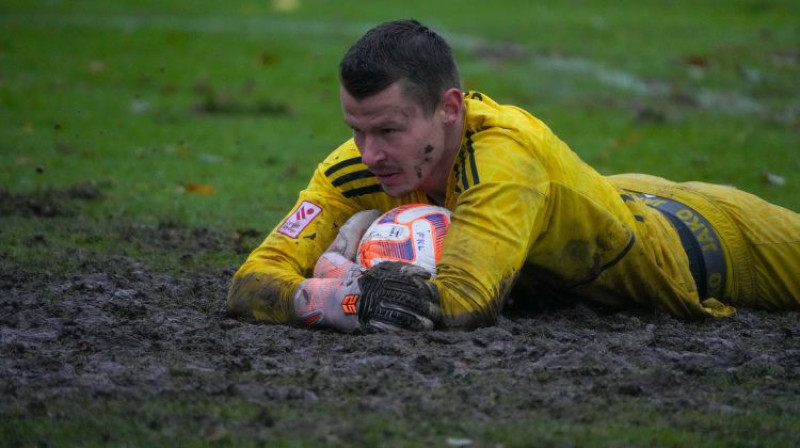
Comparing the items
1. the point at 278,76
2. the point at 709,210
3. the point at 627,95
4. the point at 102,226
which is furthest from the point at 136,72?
the point at 709,210

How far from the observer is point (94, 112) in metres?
13.8

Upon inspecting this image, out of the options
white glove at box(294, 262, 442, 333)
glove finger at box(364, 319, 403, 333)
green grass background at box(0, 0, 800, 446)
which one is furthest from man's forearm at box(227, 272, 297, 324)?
green grass background at box(0, 0, 800, 446)

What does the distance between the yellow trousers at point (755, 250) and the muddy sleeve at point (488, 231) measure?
4.67 ft

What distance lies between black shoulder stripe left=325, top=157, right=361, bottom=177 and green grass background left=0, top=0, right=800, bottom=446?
1.64m

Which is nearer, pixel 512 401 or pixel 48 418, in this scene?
pixel 48 418

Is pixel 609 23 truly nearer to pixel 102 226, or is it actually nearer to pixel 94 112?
pixel 94 112

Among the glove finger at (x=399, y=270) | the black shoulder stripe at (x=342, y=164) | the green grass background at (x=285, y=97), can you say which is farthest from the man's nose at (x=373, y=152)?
the green grass background at (x=285, y=97)

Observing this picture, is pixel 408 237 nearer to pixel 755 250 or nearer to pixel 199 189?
pixel 755 250

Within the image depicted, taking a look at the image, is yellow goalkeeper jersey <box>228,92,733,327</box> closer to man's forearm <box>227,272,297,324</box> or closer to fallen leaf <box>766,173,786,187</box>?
man's forearm <box>227,272,297,324</box>

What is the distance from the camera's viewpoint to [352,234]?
18.8 ft

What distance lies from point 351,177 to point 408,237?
569 millimetres

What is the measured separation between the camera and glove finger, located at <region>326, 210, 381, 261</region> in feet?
18.7

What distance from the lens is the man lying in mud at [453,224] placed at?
5133mm

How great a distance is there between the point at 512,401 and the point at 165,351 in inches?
57.8
